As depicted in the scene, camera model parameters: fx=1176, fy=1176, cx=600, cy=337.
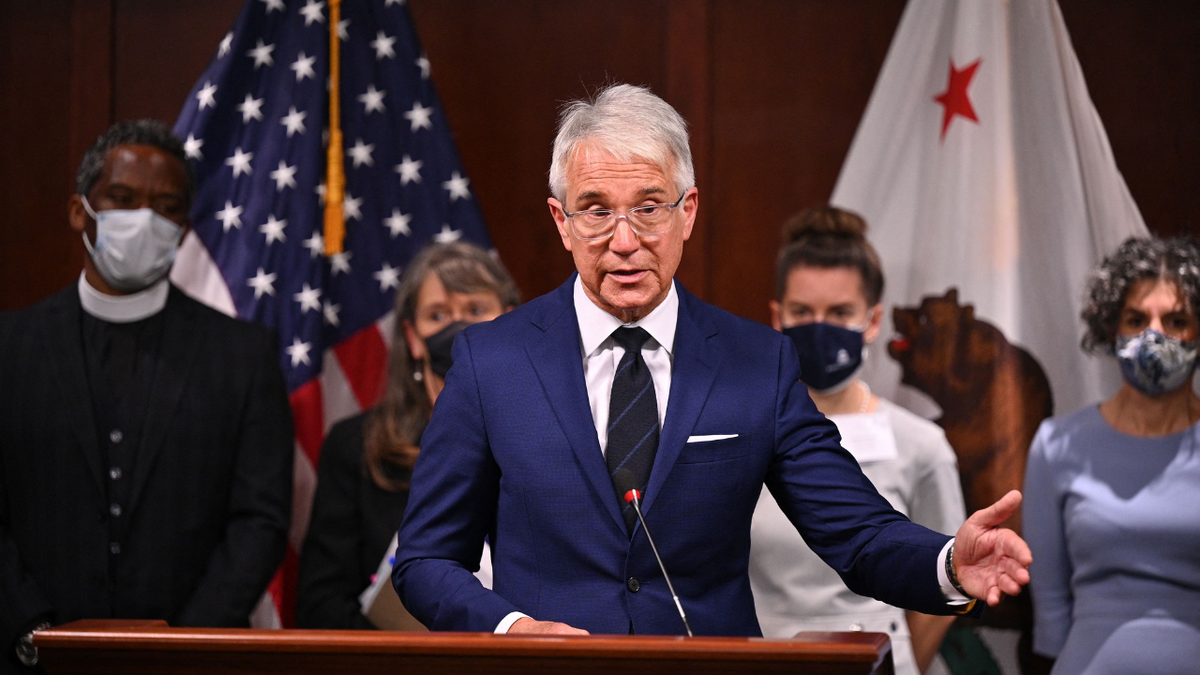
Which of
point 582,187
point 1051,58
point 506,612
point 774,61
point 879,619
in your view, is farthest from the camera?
point 774,61

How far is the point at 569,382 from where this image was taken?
6.88 feet

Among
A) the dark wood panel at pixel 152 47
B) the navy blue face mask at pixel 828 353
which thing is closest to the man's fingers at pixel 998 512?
the navy blue face mask at pixel 828 353

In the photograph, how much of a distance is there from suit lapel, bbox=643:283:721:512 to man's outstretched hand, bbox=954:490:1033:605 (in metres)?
0.48

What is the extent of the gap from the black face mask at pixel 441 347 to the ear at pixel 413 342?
0.25 ft

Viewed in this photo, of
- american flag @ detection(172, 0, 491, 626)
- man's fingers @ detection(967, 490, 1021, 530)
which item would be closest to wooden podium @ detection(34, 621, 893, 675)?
man's fingers @ detection(967, 490, 1021, 530)

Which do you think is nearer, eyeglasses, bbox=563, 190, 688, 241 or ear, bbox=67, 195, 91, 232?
eyeglasses, bbox=563, 190, 688, 241

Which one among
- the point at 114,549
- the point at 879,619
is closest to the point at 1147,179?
the point at 879,619

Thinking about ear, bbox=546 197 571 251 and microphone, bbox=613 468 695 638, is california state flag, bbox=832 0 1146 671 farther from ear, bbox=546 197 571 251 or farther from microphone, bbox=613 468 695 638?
microphone, bbox=613 468 695 638

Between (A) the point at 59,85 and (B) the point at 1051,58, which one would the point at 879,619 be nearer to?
(B) the point at 1051,58

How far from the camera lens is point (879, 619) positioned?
3.16 meters

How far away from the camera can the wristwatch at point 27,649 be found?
3.00 meters

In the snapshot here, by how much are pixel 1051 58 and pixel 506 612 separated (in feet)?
9.50

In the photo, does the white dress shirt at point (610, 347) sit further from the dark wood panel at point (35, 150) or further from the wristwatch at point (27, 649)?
the dark wood panel at point (35, 150)

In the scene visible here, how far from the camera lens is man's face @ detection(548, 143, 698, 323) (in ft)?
6.82
